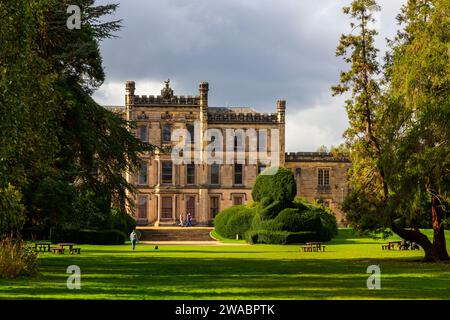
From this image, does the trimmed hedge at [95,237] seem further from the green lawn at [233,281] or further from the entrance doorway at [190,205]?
the entrance doorway at [190,205]

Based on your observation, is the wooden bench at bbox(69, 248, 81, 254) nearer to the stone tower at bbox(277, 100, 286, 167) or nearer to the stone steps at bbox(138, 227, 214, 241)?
the stone steps at bbox(138, 227, 214, 241)

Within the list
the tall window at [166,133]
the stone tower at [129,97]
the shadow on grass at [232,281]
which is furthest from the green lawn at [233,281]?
the tall window at [166,133]

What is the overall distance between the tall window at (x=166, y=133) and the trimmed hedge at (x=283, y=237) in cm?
2530

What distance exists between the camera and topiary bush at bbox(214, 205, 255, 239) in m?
49.4

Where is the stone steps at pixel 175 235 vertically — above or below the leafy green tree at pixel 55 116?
below

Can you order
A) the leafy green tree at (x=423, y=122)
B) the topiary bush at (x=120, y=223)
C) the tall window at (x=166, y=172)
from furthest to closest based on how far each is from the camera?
the tall window at (x=166, y=172)
the topiary bush at (x=120, y=223)
the leafy green tree at (x=423, y=122)

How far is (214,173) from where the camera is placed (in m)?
68.8

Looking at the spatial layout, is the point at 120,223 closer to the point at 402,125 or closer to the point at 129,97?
the point at 129,97

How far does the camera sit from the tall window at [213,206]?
67.7m

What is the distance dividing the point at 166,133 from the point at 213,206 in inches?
305

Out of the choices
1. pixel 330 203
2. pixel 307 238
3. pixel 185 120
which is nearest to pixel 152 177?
pixel 185 120

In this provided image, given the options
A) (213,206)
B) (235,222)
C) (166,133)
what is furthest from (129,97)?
(235,222)
